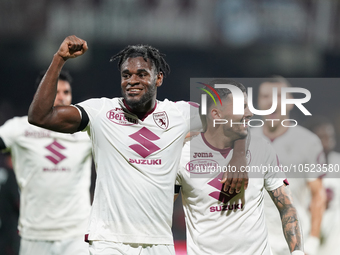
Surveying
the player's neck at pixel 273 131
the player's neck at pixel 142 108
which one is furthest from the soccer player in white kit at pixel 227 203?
the player's neck at pixel 273 131

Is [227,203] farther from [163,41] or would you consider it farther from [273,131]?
[163,41]

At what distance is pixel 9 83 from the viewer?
835 cm

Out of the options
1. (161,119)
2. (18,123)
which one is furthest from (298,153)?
(18,123)

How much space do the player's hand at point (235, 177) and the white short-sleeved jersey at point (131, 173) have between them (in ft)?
1.09

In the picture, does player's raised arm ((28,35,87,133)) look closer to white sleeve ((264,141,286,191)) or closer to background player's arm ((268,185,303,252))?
white sleeve ((264,141,286,191))

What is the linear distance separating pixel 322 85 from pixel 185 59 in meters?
2.67

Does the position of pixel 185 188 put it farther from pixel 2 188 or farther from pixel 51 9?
pixel 51 9

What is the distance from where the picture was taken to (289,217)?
9.32 feet

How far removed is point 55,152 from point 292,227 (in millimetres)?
2456

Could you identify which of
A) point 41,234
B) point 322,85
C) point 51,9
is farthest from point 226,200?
point 51,9

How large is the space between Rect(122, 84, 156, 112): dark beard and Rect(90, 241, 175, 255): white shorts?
835 millimetres

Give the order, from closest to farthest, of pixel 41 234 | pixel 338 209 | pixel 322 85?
pixel 41 234 < pixel 338 209 < pixel 322 85

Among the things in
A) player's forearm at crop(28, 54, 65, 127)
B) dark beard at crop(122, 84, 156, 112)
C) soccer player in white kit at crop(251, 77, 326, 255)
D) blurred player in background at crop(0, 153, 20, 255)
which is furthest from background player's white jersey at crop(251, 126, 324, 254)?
blurred player in background at crop(0, 153, 20, 255)

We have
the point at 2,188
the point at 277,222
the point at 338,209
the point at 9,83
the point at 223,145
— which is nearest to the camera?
the point at 223,145
